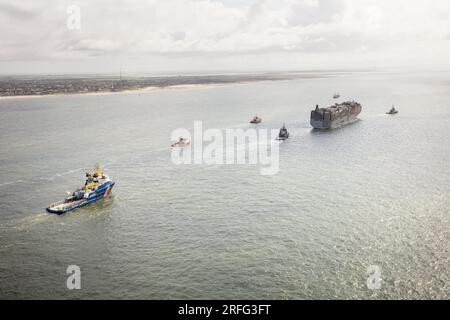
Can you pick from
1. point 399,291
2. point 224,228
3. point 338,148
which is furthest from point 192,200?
point 338,148

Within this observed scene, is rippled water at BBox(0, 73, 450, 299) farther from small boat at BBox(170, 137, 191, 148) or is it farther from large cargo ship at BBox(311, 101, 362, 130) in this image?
large cargo ship at BBox(311, 101, 362, 130)

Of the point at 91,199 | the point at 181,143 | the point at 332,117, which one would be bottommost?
the point at 91,199

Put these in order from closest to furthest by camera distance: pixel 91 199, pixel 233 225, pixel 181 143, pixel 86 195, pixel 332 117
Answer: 1. pixel 233 225
2. pixel 86 195
3. pixel 91 199
4. pixel 181 143
5. pixel 332 117

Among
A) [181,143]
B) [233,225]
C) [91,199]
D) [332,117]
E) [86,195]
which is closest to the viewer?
[233,225]

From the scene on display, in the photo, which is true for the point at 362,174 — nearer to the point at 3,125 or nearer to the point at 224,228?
the point at 224,228

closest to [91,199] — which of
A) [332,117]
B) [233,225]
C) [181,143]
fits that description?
[233,225]

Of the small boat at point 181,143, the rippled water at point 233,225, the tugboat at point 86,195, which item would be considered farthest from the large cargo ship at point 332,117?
the tugboat at point 86,195

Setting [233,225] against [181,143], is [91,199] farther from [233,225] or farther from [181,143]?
[181,143]

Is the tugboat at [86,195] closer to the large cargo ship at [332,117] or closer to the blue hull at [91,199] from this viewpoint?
the blue hull at [91,199]
